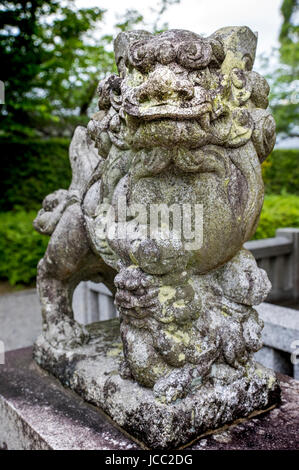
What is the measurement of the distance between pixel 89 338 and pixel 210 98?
4.03ft

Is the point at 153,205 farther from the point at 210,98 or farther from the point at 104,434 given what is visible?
the point at 104,434

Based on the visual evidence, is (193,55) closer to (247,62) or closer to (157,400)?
(247,62)

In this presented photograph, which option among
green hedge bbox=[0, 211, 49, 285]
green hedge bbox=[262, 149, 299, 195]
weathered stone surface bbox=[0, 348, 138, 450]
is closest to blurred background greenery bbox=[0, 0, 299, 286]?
green hedge bbox=[0, 211, 49, 285]

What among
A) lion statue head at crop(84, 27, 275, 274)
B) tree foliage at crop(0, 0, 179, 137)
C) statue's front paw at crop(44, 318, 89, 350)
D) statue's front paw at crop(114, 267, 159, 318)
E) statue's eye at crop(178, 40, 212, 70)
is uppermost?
tree foliage at crop(0, 0, 179, 137)

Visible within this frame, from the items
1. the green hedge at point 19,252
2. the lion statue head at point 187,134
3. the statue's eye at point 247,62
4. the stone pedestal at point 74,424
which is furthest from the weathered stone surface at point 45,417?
the green hedge at point 19,252

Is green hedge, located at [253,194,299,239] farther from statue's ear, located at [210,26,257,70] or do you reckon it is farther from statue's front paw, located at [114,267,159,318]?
statue's front paw, located at [114,267,159,318]

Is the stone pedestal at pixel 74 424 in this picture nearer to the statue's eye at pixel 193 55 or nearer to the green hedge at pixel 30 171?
the statue's eye at pixel 193 55

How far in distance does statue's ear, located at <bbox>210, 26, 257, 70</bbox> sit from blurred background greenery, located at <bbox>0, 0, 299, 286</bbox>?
162 inches

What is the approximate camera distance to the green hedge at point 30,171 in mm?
7801

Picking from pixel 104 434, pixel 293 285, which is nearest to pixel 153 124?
pixel 104 434

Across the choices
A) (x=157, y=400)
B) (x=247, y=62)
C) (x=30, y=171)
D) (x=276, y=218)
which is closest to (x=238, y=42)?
(x=247, y=62)

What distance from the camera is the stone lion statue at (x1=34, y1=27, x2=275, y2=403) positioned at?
4.61 feet

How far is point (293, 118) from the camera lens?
11.6m

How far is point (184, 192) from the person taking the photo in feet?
5.08
